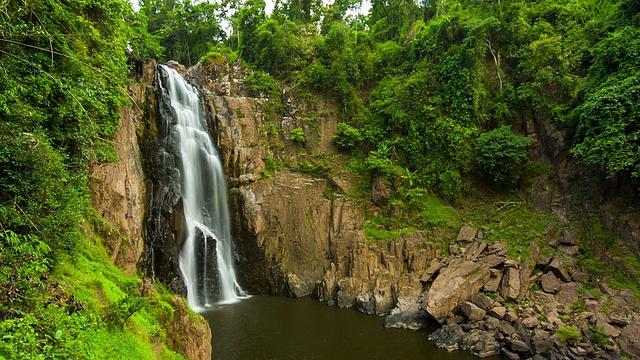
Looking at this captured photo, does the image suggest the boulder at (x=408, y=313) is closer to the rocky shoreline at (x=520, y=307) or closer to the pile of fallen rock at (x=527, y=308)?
the rocky shoreline at (x=520, y=307)

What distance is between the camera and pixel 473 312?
15367mm

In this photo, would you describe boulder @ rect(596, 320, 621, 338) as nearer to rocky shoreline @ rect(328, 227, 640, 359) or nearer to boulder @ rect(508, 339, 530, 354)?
rocky shoreline @ rect(328, 227, 640, 359)

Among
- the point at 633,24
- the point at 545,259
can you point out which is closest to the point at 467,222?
the point at 545,259

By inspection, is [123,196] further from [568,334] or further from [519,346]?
[568,334]

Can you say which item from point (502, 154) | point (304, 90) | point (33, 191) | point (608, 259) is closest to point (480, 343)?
point (608, 259)

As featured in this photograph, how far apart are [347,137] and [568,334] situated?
16546 millimetres

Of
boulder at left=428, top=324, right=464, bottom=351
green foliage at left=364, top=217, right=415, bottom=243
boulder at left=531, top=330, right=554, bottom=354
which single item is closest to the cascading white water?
green foliage at left=364, top=217, right=415, bottom=243

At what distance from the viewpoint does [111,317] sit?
6.77 metres

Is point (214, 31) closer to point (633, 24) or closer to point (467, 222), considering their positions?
point (467, 222)

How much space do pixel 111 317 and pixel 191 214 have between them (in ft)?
46.0

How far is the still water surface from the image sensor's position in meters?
13.5

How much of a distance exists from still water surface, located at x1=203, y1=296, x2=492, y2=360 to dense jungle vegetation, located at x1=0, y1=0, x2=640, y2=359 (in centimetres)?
528

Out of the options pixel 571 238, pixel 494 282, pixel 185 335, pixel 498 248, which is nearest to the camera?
pixel 185 335

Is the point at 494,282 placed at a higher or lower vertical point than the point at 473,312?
higher
